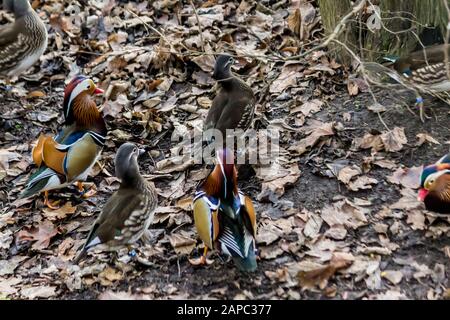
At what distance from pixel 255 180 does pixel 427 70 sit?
174 cm

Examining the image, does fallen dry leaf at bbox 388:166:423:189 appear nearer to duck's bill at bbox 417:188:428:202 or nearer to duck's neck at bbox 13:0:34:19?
duck's bill at bbox 417:188:428:202

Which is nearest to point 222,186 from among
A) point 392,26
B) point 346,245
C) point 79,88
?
point 346,245

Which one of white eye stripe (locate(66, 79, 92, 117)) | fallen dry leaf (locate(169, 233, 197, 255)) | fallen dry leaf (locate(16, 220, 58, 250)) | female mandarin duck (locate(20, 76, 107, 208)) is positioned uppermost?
white eye stripe (locate(66, 79, 92, 117))

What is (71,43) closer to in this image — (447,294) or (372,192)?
(372,192)

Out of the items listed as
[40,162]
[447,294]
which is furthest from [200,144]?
[447,294]

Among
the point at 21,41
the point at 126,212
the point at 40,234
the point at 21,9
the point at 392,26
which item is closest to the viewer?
Result: the point at 126,212

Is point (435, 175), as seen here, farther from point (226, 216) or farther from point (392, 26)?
point (392, 26)

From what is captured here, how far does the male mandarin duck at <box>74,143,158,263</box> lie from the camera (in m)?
4.09

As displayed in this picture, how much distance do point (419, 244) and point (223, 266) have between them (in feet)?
4.50

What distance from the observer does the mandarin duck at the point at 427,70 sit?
5.03 m

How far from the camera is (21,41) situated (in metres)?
6.29

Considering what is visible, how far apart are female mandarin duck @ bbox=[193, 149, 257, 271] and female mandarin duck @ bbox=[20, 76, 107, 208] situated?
4.35 feet

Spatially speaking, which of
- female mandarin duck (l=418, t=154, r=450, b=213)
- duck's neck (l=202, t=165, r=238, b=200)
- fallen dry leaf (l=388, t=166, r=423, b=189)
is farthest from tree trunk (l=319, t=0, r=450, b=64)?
duck's neck (l=202, t=165, r=238, b=200)

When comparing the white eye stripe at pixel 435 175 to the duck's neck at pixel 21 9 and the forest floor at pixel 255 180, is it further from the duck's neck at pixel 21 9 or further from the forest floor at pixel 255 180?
the duck's neck at pixel 21 9
